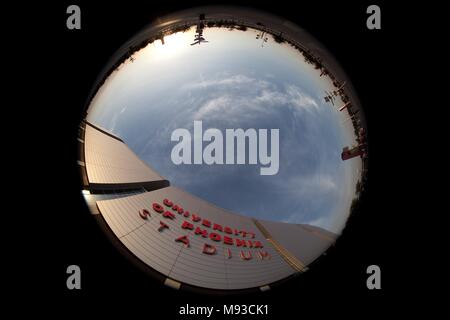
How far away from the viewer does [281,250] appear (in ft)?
Answer: 23.5

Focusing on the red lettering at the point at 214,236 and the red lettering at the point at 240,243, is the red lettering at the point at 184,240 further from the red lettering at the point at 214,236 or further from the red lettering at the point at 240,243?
the red lettering at the point at 240,243

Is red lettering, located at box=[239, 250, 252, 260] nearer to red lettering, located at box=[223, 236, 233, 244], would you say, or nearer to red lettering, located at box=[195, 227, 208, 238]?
red lettering, located at box=[223, 236, 233, 244]

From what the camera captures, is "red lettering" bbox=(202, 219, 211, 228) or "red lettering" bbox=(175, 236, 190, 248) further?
"red lettering" bbox=(202, 219, 211, 228)

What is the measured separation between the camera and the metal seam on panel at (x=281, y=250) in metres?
7.14

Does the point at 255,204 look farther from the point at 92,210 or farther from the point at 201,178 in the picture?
the point at 92,210

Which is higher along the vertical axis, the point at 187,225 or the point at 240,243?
the point at 187,225

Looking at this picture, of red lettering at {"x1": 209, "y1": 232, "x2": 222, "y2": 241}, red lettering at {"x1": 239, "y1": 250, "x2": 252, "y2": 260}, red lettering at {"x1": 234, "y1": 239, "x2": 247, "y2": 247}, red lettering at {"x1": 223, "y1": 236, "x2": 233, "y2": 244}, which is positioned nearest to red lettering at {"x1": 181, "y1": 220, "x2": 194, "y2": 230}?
red lettering at {"x1": 209, "y1": 232, "x2": 222, "y2": 241}

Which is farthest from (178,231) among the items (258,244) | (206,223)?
(258,244)

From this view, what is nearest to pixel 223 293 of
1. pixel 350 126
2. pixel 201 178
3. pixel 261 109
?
pixel 201 178

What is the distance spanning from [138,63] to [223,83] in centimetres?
159

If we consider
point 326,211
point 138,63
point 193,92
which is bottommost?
point 326,211

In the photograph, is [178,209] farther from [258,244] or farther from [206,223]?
[258,244]

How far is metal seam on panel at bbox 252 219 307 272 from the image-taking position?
714 centimetres

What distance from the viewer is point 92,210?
24.1 ft
